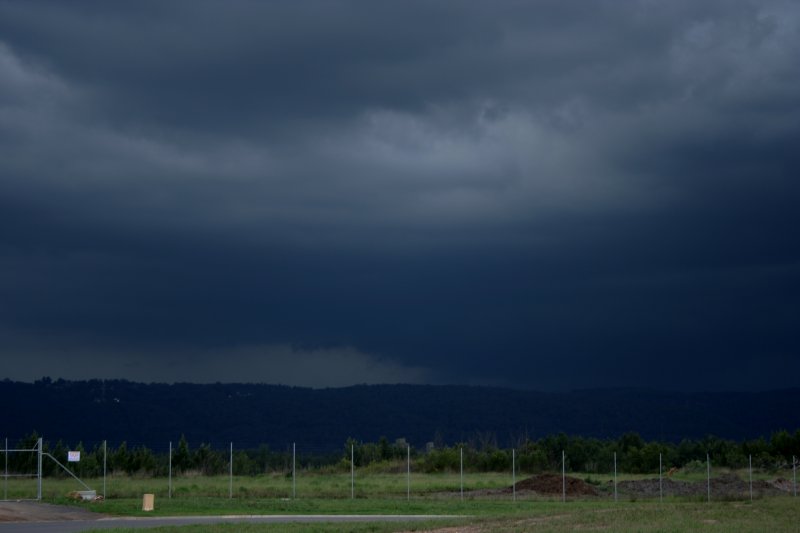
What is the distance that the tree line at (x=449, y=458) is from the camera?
6619 centimetres

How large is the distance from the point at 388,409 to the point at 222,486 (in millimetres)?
117050

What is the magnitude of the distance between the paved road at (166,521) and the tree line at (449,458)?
27.1 meters

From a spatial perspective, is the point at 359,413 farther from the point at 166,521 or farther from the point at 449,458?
the point at 166,521

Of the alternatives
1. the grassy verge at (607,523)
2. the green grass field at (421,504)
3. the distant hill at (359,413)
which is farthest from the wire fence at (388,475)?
the distant hill at (359,413)

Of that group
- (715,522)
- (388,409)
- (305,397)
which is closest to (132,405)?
(305,397)

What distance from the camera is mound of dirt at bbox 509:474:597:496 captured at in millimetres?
52375

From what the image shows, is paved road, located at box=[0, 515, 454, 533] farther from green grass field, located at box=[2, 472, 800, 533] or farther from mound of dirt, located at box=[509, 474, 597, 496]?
mound of dirt, located at box=[509, 474, 597, 496]

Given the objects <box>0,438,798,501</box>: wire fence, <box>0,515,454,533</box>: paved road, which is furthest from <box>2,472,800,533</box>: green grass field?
<box>0,515,454,533</box>: paved road

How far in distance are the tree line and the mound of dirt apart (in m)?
11.2

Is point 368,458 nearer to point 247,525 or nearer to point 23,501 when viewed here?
point 23,501

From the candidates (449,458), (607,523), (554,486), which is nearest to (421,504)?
(554,486)

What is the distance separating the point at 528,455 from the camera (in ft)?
234

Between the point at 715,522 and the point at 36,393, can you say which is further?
the point at 36,393

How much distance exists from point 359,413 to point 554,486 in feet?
384
